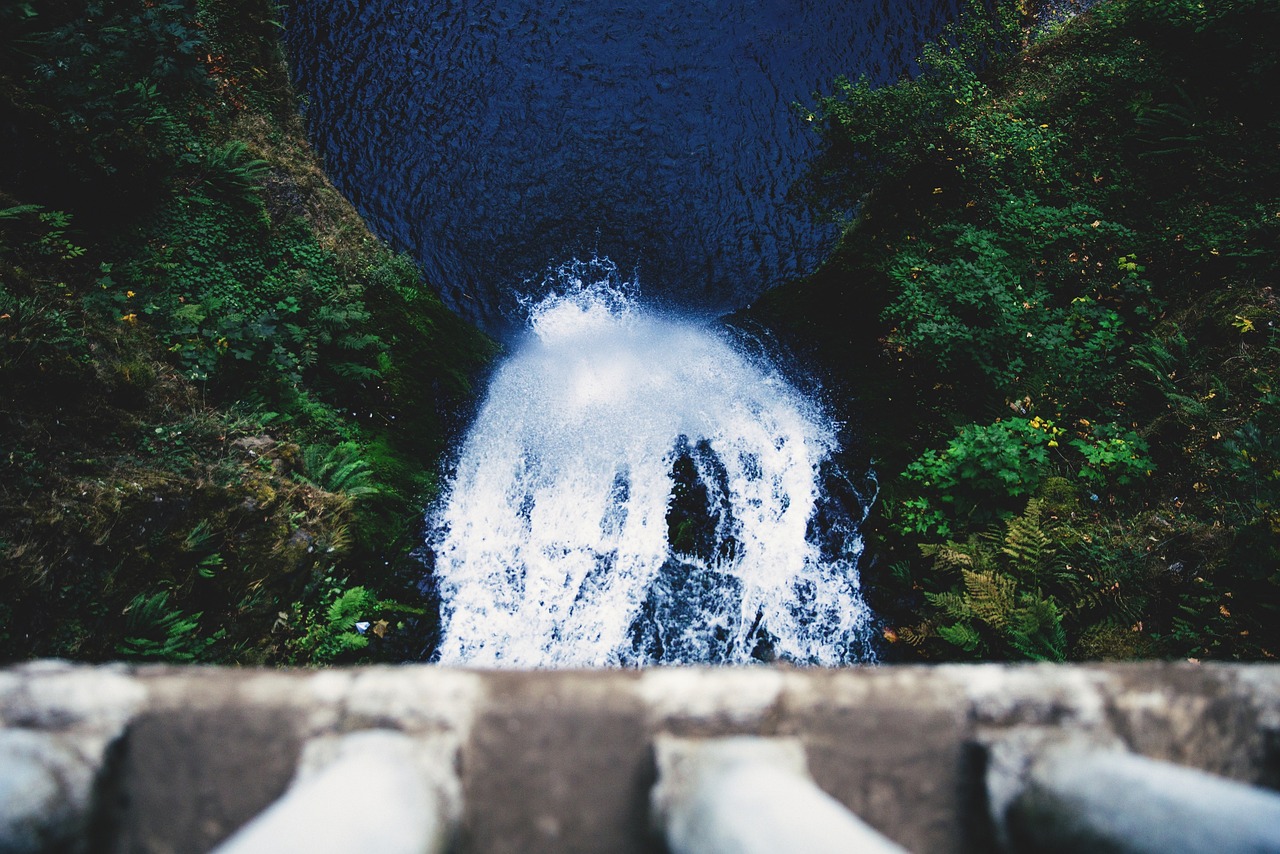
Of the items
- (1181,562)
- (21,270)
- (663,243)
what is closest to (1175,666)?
(1181,562)

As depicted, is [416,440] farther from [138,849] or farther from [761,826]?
[761,826]

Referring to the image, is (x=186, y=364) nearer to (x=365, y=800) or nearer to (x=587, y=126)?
(x=365, y=800)

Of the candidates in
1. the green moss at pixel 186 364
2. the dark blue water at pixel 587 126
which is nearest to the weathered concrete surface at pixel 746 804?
the green moss at pixel 186 364

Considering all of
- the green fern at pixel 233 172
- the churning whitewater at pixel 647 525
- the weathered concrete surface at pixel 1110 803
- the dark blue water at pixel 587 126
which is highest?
the dark blue water at pixel 587 126

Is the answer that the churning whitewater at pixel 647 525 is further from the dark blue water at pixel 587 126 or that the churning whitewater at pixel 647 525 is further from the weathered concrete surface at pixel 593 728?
the weathered concrete surface at pixel 593 728

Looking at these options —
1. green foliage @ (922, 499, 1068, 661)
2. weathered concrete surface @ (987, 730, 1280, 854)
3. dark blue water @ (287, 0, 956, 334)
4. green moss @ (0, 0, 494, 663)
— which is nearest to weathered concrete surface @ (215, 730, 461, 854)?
weathered concrete surface @ (987, 730, 1280, 854)
